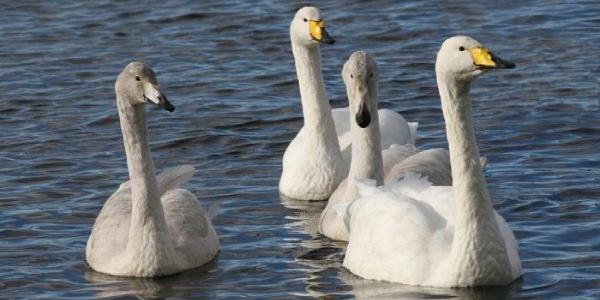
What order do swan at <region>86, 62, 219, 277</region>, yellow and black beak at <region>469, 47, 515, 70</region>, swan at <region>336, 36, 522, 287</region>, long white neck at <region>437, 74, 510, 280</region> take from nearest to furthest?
yellow and black beak at <region>469, 47, 515, 70</region> → swan at <region>336, 36, 522, 287</region> → long white neck at <region>437, 74, 510, 280</region> → swan at <region>86, 62, 219, 277</region>

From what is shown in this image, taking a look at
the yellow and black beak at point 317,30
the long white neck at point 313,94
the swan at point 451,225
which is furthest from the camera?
the long white neck at point 313,94

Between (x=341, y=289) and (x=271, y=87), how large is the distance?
25.2 feet

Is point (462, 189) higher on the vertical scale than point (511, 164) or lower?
higher

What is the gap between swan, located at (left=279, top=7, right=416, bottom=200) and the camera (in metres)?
14.6

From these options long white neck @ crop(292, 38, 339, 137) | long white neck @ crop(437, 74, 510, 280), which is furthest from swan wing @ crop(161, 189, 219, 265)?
long white neck @ crop(292, 38, 339, 137)

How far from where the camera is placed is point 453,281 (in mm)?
11172

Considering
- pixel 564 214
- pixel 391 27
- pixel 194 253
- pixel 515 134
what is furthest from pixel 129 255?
pixel 391 27

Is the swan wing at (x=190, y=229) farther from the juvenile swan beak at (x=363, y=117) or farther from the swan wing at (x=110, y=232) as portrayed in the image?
the juvenile swan beak at (x=363, y=117)

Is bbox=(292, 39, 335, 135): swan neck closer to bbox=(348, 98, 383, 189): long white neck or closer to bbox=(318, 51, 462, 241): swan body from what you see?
bbox=(318, 51, 462, 241): swan body

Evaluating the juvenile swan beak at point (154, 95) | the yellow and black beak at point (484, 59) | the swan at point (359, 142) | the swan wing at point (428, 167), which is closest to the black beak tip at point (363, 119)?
the swan at point (359, 142)

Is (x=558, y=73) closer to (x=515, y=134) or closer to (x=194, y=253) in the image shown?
(x=515, y=134)

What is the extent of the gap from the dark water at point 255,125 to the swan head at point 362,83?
1.04 metres

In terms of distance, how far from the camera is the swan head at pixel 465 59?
10695mm

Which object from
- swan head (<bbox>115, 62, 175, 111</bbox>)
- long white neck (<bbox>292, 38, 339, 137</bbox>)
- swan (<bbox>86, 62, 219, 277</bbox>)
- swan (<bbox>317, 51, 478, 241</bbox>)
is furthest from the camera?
long white neck (<bbox>292, 38, 339, 137</bbox>)
